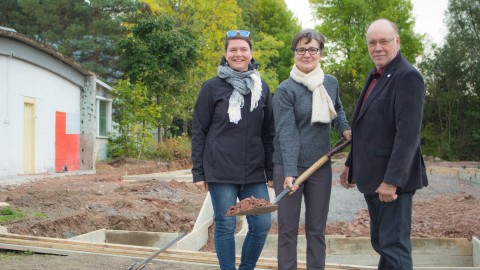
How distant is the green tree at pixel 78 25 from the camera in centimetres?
2942

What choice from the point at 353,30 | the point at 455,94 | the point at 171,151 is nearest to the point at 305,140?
the point at 171,151

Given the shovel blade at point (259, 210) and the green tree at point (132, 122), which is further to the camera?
the green tree at point (132, 122)

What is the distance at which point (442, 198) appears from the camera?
10742mm

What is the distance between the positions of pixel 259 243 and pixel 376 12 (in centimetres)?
3086

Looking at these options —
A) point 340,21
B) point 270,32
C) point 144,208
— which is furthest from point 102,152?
point 270,32

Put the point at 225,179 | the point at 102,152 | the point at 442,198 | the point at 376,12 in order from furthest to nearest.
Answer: the point at 376,12 < the point at 102,152 < the point at 442,198 < the point at 225,179

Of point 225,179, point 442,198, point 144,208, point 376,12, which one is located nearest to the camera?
point 225,179

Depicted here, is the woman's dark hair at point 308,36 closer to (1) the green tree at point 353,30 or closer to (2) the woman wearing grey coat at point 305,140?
(2) the woman wearing grey coat at point 305,140

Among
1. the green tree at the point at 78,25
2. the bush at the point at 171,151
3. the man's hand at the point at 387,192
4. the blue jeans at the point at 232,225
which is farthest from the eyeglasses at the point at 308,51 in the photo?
the green tree at the point at 78,25

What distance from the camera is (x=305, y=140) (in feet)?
12.4

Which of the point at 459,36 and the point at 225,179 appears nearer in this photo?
the point at 225,179

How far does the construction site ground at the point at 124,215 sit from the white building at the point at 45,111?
2965 millimetres

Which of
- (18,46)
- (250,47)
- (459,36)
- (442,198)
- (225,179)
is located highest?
(459,36)

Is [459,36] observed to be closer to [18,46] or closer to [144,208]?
[18,46]
